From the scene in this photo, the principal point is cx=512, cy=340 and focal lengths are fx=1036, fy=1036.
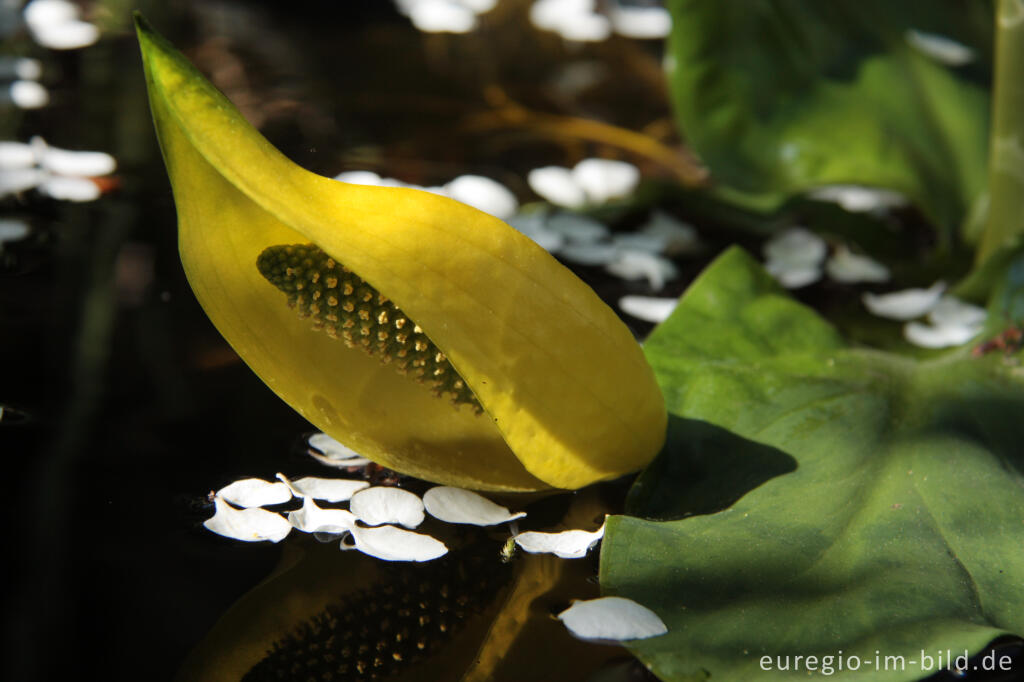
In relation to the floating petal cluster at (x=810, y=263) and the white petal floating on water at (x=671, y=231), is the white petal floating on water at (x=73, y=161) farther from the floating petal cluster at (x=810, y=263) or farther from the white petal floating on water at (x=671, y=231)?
the floating petal cluster at (x=810, y=263)

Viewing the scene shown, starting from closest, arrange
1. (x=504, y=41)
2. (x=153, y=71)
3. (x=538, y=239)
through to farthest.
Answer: (x=153, y=71) → (x=538, y=239) → (x=504, y=41)

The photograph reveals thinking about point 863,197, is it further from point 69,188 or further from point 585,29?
point 69,188

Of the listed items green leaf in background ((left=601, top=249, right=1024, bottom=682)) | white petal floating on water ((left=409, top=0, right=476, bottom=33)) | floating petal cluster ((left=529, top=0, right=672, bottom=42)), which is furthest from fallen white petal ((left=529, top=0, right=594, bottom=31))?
green leaf in background ((left=601, top=249, right=1024, bottom=682))

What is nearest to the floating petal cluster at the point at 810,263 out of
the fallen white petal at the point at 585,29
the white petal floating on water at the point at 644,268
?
the white petal floating on water at the point at 644,268

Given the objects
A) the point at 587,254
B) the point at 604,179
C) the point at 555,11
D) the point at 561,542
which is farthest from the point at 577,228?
the point at 555,11

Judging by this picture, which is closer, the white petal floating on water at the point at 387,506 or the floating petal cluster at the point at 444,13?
the white petal floating on water at the point at 387,506

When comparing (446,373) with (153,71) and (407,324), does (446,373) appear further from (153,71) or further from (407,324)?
(153,71)

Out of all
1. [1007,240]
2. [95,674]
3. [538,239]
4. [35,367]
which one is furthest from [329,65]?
[95,674]
